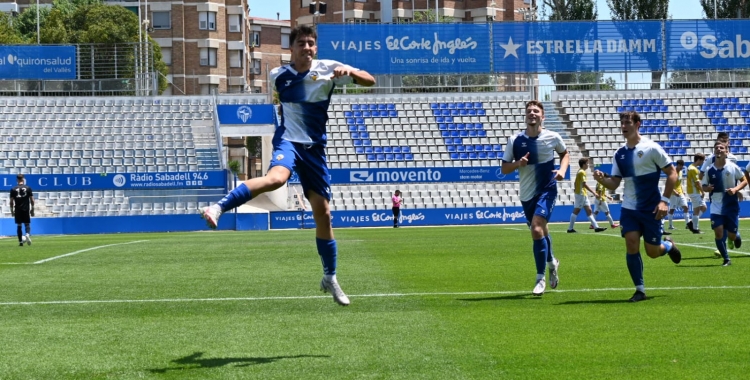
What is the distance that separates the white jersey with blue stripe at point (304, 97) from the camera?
8.52 metres

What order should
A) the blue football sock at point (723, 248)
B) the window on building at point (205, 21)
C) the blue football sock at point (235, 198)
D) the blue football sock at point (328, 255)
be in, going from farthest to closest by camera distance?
the window on building at point (205, 21)
the blue football sock at point (723, 248)
the blue football sock at point (328, 255)
the blue football sock at point (235, 198)

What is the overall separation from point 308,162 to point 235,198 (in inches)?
46.6

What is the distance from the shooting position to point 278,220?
40531 mm

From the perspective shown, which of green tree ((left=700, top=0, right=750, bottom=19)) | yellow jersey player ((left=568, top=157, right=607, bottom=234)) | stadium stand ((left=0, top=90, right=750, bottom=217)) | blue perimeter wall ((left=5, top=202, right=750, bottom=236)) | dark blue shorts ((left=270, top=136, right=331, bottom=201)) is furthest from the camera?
green tree ((left=700, top=0, right=750, bottom=19))

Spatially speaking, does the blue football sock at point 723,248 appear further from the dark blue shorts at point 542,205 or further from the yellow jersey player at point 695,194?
the yellow jersey player at point 695,194

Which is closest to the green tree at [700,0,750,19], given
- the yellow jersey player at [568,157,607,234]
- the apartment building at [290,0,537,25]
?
the apartment building at [290,0,537,25]

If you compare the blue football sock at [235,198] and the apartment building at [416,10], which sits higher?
the apartment building at [416,10]

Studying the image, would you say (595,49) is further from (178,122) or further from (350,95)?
(178,122)

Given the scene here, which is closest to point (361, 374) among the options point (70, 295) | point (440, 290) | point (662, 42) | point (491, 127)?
point (440, 290)

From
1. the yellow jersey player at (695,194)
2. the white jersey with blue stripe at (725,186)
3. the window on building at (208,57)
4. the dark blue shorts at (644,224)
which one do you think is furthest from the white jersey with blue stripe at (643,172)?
the window on building at (208,57)

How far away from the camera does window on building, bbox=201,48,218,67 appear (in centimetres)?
8625

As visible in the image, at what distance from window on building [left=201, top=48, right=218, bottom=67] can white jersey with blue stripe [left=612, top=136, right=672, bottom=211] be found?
7791cm

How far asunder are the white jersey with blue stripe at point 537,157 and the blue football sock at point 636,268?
1.33 m

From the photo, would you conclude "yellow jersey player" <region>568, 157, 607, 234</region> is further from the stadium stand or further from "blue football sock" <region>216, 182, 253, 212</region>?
"blue football sock" <region>216, 182, 253, 212</region>
